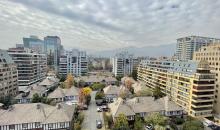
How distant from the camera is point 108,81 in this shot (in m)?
125

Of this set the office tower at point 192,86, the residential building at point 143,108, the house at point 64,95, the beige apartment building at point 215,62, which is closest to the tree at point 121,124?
the residential building at point 143,108

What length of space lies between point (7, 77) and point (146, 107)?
5926 centimetres

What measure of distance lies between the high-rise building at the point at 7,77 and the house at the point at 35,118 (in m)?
28.0

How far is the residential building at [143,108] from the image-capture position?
189ft

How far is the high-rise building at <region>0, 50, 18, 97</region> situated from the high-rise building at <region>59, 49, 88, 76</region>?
61.4m

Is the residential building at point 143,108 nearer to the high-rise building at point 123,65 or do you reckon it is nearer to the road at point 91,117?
the road at point 91,117

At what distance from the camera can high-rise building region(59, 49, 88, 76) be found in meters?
150

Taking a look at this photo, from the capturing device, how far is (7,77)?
80500 mm

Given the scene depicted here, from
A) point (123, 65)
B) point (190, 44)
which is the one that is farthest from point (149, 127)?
point (190, 44)

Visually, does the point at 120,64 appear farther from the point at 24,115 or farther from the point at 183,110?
the point at 24,115

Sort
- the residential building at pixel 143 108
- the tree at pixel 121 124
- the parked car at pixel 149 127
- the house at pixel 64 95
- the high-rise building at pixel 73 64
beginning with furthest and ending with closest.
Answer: the high-rise building at pixel 73 64 → the house at pixel 64 95 → the residential building at pixel 143 108 → the parked car at pixel 149 127 → the tree at pixel 121 124

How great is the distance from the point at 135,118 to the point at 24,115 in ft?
103

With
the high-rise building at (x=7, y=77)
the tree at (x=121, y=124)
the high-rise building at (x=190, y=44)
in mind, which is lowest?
the tree at (x=121, y=124)

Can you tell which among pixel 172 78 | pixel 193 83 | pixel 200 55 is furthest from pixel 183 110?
pixel 200 55
